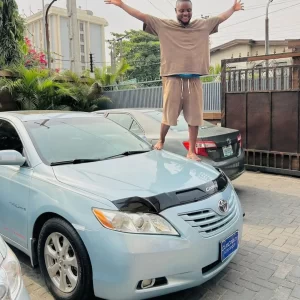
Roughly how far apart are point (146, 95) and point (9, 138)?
7.78m

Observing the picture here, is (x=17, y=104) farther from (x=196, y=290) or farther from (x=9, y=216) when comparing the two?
(x=196, y=290)

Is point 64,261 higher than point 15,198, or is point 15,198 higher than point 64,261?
point 15,198

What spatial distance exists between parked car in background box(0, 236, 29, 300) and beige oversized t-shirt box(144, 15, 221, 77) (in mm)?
3212

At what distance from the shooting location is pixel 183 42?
14.4 ft

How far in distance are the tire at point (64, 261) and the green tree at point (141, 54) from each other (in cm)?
3293

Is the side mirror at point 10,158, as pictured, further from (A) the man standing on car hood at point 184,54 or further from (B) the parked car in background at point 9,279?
(A) the man standing on car hood at point 184,54

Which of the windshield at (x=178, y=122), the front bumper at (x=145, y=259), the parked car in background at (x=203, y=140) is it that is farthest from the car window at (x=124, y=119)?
the front bumper at (x=145, y=259)

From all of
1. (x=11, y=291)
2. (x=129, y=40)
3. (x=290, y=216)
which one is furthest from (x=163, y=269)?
(x=129, y=40)

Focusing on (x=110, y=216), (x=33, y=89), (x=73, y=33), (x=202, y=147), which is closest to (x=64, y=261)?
(x=110, y=216)

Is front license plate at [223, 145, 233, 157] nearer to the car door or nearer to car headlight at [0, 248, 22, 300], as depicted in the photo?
the car door

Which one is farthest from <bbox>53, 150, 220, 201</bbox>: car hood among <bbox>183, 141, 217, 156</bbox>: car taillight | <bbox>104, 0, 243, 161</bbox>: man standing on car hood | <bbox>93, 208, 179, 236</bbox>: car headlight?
<bbox>183, 141, 217, 156</bbox>: car taillight

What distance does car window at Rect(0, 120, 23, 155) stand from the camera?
10.8ft

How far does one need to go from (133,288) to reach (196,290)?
777 millimetres

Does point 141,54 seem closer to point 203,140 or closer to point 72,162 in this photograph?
point 203,140
